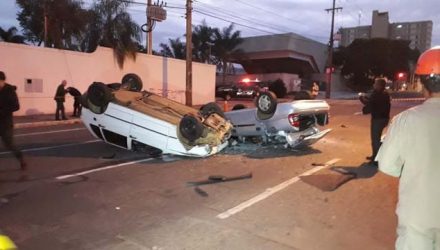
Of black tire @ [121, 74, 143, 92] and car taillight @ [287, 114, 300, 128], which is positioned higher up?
black tire @ [121, 74, 143, 92]

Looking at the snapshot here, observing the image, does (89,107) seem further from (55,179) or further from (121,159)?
(55,179)

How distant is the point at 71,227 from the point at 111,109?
4.35 meters

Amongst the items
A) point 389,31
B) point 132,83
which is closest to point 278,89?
point 132,83

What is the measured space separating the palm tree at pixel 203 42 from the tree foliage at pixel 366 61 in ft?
80.5

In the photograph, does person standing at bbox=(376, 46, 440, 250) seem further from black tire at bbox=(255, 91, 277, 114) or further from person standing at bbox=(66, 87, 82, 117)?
person standing at bbox=(66, 87, 82, 117)

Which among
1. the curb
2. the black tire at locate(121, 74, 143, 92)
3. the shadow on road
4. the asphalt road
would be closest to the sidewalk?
the curb

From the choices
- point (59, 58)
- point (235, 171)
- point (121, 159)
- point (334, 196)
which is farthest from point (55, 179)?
point (59, 58)

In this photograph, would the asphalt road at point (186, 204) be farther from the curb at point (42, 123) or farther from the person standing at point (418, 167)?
the curb at point (42, 123)

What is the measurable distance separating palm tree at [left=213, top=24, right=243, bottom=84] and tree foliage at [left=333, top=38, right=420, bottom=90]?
827 inches

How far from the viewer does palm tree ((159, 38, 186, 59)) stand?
168ft

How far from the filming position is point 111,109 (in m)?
9.30

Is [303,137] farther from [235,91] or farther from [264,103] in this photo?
[235,91]

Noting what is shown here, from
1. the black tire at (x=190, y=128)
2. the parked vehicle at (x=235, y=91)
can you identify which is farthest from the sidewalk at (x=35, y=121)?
the parked vehicle at (x=235, y=91)

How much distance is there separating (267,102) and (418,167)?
24.4ft
